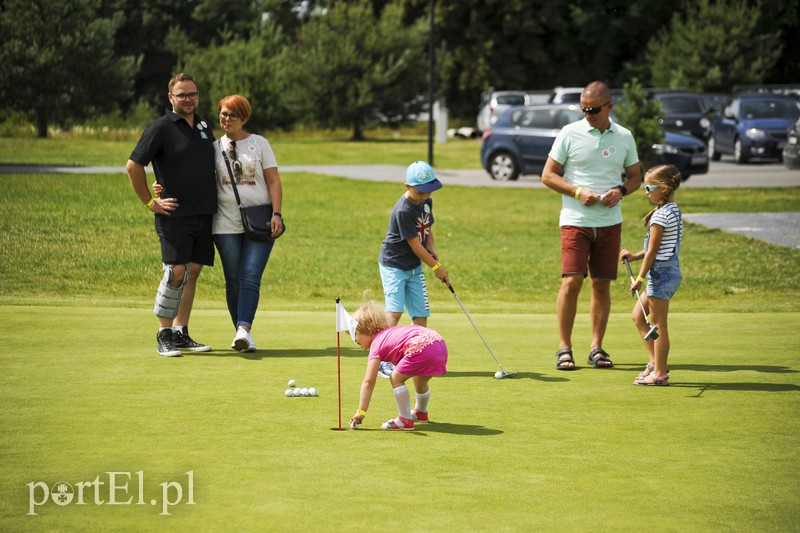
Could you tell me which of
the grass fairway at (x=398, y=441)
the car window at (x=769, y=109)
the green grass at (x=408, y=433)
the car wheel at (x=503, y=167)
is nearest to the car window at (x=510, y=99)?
the car window at (x=769, y=109)

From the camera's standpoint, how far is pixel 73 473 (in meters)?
5.28

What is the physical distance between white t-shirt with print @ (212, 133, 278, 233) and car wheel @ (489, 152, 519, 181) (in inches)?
802

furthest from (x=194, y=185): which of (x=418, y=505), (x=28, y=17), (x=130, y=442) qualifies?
(x=28, y=17)

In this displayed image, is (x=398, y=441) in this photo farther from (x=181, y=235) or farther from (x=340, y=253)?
(x=340, y=253)

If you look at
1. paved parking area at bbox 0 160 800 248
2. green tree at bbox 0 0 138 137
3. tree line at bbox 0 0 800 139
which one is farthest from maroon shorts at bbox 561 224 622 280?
tree line at bbox 0 0 800 139

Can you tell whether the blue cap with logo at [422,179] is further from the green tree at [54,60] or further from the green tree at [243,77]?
the green tree at [243,77]

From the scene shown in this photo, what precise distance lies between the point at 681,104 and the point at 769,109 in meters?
2.81

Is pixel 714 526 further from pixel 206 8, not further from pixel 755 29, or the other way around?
pixel 755 29

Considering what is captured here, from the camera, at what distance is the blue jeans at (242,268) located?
907cm

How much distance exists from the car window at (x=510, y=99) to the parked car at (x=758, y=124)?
1370 centimetres

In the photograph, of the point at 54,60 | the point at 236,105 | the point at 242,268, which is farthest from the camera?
the point at 54,60

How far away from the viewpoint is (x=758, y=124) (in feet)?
112

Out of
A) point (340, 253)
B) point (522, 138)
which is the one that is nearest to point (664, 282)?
point (340, 253)

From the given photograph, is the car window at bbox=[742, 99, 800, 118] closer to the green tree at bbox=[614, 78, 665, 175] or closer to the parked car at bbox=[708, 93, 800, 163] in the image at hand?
the parked car at bbox=[708, 93, 800, 163]
